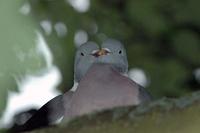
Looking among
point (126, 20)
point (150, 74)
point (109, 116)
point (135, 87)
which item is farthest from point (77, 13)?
point (109, 116)

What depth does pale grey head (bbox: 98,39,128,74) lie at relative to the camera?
2781 mm

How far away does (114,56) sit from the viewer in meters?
2.94

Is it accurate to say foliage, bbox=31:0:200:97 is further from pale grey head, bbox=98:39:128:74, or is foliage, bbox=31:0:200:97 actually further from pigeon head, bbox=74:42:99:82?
pale grey head, bbox=98:39:128:74

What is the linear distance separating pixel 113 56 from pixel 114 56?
0.07 feet

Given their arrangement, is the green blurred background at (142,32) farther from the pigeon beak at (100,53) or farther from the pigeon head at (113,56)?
the pigeon beak at (100,53)

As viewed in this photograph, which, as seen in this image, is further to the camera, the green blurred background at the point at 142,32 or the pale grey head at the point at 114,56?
the green blurred background at the point at 142,32

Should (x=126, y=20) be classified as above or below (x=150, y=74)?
above

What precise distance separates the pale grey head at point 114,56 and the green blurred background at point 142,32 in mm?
396

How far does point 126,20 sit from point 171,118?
3.06 meters

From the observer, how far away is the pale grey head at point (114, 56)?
9.12 ft

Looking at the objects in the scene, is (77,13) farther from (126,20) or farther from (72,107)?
(72,107)

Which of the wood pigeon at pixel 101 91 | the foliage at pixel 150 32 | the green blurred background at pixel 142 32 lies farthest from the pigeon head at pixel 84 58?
the foliage at pixel 150 32

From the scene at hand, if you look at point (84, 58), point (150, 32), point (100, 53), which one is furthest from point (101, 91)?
point (150, 32)

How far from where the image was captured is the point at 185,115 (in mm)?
1109
